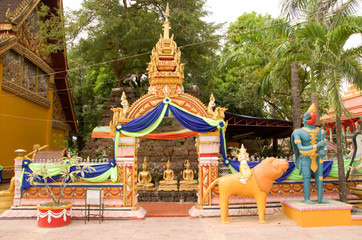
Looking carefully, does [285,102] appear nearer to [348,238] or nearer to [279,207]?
[279,207]

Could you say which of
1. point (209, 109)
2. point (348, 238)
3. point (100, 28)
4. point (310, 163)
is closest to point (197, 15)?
point (100, 28)

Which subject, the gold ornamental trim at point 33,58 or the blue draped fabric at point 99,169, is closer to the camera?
the blue draped fabric at point 99,169

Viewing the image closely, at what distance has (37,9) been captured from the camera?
628 inches

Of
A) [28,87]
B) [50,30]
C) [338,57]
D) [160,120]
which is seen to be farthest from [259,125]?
[50,30]

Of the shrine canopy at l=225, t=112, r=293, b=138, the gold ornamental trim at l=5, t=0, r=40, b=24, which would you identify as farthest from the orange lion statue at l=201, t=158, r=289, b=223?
the gold ornamental trim at l=5, t=0, r=40, b=24

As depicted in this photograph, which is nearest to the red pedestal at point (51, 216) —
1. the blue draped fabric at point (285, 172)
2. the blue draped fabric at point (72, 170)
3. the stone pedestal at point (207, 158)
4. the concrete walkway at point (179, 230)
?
the concrete walkway at point (179, 230)

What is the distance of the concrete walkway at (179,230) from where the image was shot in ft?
19.5

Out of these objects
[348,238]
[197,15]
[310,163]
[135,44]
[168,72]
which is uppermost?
[197,15]

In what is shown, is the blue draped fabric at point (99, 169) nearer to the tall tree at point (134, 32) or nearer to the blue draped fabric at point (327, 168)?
the blue draped fabric at point (327, 168)

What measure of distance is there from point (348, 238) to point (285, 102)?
15775 millimetres

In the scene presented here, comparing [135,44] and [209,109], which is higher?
[135,44]

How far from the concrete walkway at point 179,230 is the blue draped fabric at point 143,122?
8.08 ft

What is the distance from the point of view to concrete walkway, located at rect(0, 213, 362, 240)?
19.5 feet

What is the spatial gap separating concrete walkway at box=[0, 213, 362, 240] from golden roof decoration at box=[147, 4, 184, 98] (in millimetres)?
3559
